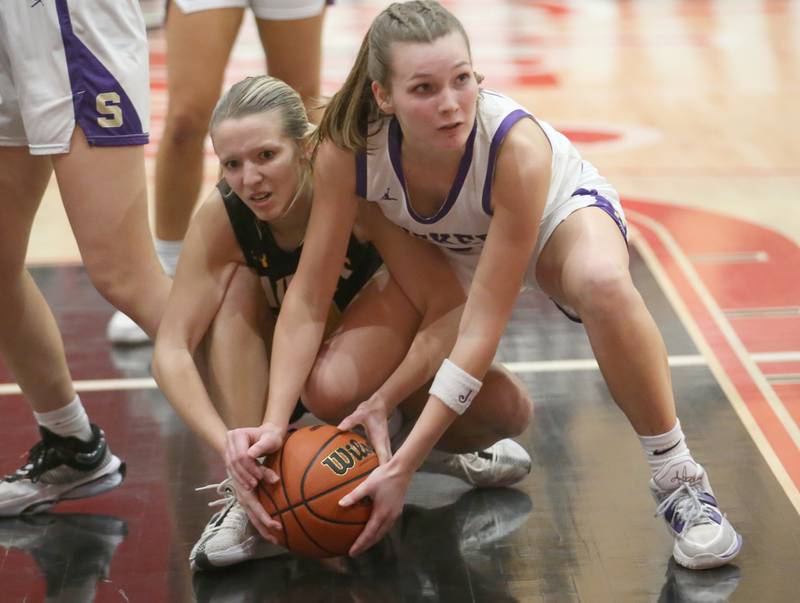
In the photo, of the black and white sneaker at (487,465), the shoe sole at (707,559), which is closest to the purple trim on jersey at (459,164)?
the black and white sneaker at (487,465)

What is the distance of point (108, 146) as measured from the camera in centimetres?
284

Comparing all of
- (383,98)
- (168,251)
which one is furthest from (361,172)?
(168,251)

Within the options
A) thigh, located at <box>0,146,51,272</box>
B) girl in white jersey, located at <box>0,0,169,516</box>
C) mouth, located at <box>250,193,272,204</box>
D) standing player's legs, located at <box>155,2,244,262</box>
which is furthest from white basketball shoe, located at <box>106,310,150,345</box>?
mouth, located at <box>250,193,272,204</box>

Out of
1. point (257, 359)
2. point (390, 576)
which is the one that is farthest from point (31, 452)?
point (390, 576)

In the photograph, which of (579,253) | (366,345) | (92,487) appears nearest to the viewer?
(579,253)

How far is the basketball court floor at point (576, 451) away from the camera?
277cm

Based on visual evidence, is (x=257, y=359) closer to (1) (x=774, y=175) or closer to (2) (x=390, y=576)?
(2) (x=390, y=576)

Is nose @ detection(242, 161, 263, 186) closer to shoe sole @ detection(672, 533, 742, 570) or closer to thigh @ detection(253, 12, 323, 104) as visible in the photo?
shoe sole @ detection(672, 533, 742, 570)

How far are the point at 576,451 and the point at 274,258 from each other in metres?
1.01

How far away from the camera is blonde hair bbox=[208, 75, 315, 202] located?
2.78 metres

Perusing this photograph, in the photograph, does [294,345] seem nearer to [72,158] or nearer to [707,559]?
[72,158]

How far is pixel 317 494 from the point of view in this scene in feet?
8.65

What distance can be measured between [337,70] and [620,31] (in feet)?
9.47

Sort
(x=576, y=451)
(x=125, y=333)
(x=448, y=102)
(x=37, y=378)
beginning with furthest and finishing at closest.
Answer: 1. (x=125, y=333)
2. (x=576, y=451)
3. (x=37, y=378)
4. (x=448, y=102)
